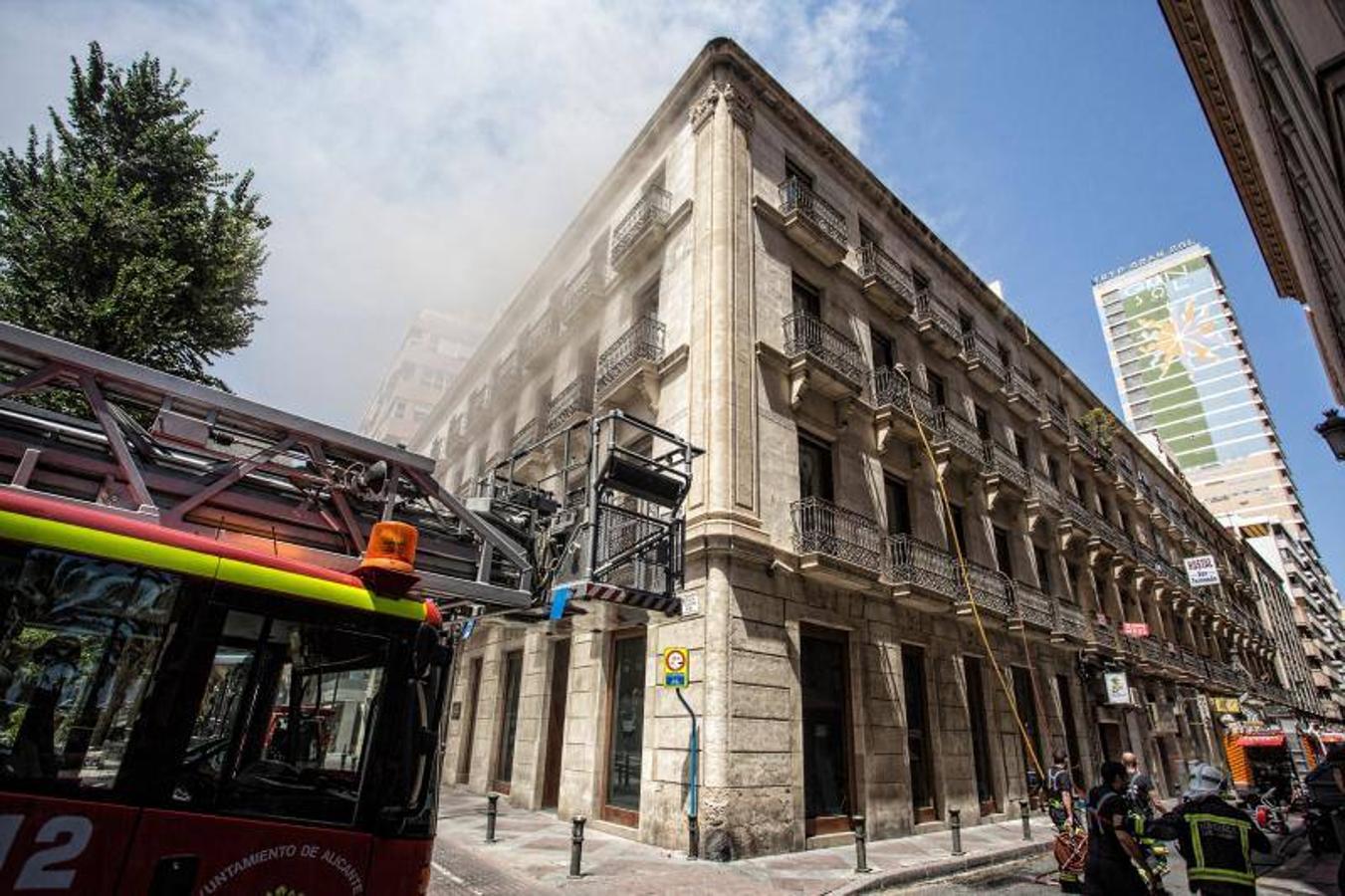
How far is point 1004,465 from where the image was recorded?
18516 mm

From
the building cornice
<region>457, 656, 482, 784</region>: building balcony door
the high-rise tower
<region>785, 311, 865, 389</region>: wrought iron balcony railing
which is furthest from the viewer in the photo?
the high-rise tower

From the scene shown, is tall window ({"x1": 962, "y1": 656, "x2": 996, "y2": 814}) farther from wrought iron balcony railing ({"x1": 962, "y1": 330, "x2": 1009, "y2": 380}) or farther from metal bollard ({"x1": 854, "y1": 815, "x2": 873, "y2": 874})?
wrought iron balcony railing ({"x1": 962, "y1": 330, "x2": 1009, "y2": 380})

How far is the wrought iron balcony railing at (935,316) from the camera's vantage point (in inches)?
693

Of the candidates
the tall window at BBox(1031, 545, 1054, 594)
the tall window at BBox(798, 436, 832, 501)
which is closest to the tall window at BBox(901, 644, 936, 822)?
the tall window at BBox(798, 436, 832, 501)

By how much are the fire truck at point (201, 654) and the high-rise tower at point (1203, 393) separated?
294 feet

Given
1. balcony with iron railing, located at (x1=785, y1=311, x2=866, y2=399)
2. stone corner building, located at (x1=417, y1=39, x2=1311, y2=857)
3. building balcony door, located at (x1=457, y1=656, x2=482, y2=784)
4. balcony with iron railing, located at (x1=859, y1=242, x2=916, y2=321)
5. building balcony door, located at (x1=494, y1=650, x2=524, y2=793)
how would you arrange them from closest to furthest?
stone corner building, located at (x1=417, y1=39, x2=1311, y2=857), balcony with iron railing, located at (x1=785, y1=311, x2=866, y2=399), building balcony door, located at (x1=494, y1=650, x2=524, y2=793), balcony with iron railing, located at (x1=859, y1=242, x2=916, y2=321), building balcony door, located at (x1=457, y1=656, x2=482, y2=784)

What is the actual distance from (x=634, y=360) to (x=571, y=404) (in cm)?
331

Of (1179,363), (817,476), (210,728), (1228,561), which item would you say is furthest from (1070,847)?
(1179,363)

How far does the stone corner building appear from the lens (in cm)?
1074

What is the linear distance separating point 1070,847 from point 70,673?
10680mm

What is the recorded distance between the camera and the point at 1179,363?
319 feet

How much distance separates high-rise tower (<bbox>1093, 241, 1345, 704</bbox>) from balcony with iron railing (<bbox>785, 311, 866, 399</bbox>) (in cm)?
7902

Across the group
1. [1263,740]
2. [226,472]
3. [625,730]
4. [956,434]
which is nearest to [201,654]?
[226,472]

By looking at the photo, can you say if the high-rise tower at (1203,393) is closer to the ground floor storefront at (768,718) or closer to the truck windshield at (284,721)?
the ground floor storefront at (768,718)
